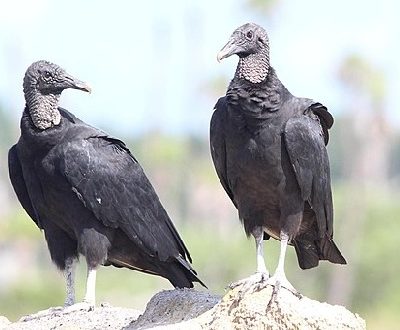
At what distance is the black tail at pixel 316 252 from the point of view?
22.5 ft

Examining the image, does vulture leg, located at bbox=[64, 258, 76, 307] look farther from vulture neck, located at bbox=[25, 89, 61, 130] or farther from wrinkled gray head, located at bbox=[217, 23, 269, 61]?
wrinkled gray head, located at bbox=[217, 23, 269, 61]

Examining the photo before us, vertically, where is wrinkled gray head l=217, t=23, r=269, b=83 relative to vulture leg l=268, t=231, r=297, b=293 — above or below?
above

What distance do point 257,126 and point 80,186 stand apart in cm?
135

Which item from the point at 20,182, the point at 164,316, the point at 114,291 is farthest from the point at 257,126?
the point at 114,291

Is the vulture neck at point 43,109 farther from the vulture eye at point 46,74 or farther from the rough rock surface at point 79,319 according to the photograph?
the rough rock surface at point 79,319

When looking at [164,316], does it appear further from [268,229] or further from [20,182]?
[20,182]

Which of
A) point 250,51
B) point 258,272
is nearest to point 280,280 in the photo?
point 258,272

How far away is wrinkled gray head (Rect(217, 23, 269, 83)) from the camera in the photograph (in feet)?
20.9

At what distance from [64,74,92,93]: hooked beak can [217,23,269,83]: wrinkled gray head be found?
3.63 ft

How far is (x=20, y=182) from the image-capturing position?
745 cm

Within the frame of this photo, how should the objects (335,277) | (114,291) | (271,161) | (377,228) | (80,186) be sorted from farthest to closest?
(377,228) < (114,291) < (335,277) < (80,186) < (271,161)

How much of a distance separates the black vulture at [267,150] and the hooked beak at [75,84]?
994mm

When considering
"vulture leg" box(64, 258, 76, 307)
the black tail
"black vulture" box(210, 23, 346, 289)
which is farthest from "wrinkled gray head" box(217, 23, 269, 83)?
"vulture leg" box(64, 258, 76, 307)

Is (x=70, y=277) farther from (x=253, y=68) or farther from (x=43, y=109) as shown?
(x=253, y=68)
